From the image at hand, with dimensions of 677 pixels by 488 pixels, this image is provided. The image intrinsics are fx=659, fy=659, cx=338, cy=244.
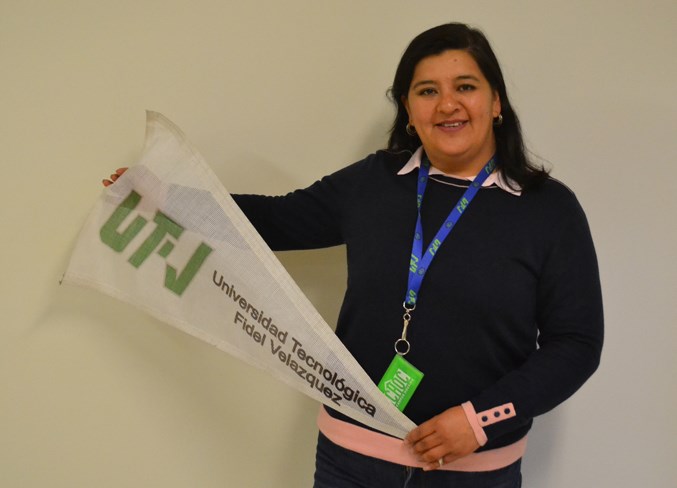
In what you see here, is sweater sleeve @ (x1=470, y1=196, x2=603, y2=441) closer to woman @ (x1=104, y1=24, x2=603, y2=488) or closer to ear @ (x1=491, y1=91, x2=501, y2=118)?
woman @ (x1=104, y1=24, x2=603, y2=488)

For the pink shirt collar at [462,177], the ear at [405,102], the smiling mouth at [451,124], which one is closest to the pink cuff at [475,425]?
the pink shirt collar at [462,177]

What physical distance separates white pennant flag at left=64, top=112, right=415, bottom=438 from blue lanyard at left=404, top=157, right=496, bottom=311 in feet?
0.57

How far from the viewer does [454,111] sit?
127 centimetres

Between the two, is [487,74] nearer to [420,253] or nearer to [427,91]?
[427,91]

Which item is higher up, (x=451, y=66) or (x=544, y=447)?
(x=451, y=66)

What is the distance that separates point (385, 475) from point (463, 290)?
38cm

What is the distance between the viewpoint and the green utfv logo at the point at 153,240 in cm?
134

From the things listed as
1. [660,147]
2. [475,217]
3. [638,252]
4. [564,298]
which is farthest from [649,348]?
[475,217]

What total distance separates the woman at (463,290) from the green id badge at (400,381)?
2cm

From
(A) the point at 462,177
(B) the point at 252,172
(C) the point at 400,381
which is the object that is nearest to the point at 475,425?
(C) the point at 400,381

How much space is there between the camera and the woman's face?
127cm

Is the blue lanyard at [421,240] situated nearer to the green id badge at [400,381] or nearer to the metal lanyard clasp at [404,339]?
the metal lanyard clasp at [404,339]

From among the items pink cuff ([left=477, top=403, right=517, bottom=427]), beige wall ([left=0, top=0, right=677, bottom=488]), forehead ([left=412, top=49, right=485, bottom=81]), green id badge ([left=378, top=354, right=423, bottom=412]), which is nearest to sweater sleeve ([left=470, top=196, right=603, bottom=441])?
pink cuff ([left=477, top=403, right=517, bottom=427])

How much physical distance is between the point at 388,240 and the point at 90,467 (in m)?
0.94
